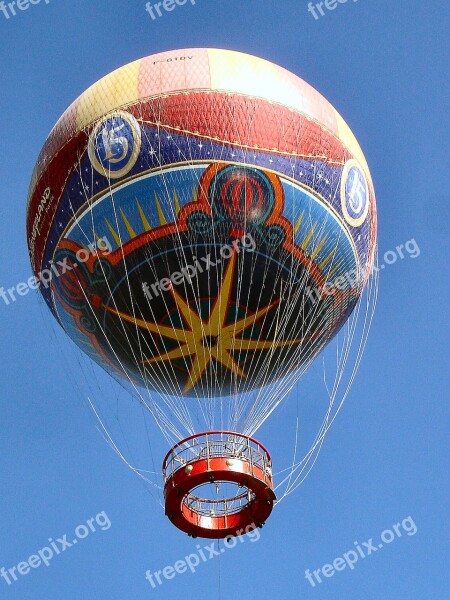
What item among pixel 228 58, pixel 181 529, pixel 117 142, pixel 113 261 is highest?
pixel 228 58

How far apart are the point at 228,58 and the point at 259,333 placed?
5.46m

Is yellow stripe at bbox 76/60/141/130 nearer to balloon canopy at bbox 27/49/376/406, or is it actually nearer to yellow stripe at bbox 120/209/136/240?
balloon canopy at bbox 27/49/376/406

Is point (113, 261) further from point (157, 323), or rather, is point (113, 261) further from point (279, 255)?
point (279, 255)

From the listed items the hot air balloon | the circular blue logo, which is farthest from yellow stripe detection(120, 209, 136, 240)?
the circular blue logo

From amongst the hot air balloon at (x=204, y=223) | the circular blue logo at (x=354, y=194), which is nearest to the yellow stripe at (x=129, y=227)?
the hot air balloon at (x=204, y=223)

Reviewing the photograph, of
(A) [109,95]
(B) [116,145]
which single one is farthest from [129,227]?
(A) [109,95]

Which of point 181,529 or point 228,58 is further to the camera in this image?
point 228,58

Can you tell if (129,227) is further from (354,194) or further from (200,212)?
(354,194)

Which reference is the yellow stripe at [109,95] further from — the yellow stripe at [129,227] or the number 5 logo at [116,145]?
the yellow stripe at [129,227]

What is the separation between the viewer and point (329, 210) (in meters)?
19.2

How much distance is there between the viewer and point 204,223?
18.5 metres

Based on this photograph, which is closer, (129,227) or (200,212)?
(200,212)

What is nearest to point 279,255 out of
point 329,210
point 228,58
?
point 329,210

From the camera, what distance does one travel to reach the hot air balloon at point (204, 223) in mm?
18312
